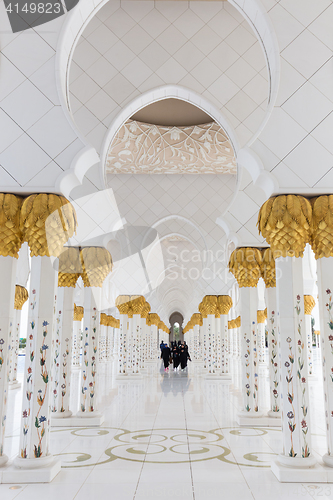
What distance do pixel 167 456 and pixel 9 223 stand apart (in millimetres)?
2257

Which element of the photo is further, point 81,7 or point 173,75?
point 173,75

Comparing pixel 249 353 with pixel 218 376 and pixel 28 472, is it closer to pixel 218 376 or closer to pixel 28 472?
pixel 28 472

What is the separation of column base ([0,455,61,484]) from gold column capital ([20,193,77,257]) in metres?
1.42

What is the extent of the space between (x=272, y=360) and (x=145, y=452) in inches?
73.3

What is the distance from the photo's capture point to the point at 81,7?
A: 2.83 meters

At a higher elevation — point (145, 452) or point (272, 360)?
point (272, 360)

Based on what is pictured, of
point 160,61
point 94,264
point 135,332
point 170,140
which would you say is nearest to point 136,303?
point 135,332

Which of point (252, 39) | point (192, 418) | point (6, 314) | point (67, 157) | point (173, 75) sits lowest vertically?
point (192, 418)

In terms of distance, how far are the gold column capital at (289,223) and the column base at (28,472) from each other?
87.1 inches

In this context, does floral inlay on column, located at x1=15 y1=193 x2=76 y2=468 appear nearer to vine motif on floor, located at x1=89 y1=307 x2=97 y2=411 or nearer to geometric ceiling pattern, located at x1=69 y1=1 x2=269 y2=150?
geometric ceiling pattern, located at x1=69 y1=1 x2=269 y2=150

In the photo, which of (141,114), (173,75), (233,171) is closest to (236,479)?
(173,75)

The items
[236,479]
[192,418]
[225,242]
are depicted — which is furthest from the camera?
[225,242]

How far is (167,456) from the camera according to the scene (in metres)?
3.28

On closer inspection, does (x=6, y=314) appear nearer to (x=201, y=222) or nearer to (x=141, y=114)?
(x=141, y=114)
